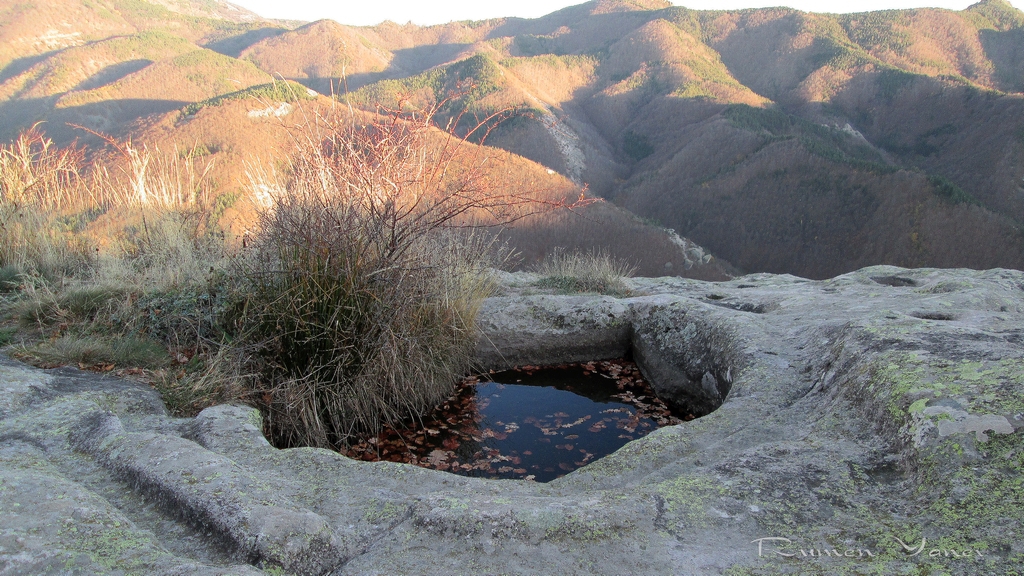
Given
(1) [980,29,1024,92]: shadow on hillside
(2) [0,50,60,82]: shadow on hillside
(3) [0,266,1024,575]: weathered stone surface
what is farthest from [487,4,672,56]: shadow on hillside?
(3) [0,266,1024,575]: weathered stone surface

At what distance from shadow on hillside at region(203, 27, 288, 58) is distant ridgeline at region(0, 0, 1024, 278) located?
0.66m

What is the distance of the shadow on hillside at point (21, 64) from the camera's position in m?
73.5

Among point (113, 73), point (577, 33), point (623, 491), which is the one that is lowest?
point (623, 491)

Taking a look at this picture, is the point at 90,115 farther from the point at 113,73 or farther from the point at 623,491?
the point at 623,491

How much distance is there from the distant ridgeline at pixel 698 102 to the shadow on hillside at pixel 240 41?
664mm

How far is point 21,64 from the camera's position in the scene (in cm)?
7562

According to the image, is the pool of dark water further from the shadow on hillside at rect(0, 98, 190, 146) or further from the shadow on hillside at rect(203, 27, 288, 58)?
the shadow on hillside at rect(203, 27, 288, 58)

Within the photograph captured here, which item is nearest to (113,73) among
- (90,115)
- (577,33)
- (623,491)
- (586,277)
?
(90,115)

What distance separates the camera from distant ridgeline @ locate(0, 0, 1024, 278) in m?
33.9

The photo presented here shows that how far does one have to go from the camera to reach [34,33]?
3135 inches

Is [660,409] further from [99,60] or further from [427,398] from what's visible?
[99,60]

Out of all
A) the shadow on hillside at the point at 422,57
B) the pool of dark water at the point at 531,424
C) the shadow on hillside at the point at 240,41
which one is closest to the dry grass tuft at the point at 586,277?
the pool of dark water at the point at 531,424

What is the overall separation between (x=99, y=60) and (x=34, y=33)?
15.8 meters

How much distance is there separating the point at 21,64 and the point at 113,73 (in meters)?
15.4
